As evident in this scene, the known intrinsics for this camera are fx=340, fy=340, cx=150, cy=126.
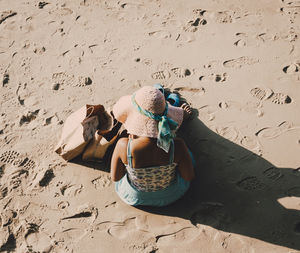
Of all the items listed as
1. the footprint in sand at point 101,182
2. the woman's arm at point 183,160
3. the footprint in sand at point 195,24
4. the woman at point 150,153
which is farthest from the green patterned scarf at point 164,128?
the footprint in sand at point 195,24

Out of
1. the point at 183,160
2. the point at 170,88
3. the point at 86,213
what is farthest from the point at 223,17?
the point at 86,213

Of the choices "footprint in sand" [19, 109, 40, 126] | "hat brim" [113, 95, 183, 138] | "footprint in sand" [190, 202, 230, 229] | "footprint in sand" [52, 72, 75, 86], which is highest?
"hat brim" [113, 95, 183, 138]

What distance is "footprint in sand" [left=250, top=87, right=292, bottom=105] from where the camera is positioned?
12.2 ft

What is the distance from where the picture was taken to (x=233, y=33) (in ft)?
15.0

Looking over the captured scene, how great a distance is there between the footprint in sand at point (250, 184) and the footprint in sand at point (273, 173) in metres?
0.11

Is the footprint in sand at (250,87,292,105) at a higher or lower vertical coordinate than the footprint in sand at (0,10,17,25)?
lower

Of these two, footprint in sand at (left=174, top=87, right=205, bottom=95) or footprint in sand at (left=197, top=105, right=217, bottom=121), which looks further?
footprint in sand at (left=174, top=87, right=205, bottom=95)

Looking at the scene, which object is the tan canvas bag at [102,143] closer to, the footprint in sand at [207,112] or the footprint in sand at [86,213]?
the footprint in sand at [86,213]

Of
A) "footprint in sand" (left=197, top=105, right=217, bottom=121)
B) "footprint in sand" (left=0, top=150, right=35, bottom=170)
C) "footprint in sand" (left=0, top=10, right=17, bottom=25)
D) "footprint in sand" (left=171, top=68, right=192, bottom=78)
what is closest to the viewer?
"footprint in sand" (left=0, top=150, right=35, bottom=170)

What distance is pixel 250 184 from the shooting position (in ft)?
10.2

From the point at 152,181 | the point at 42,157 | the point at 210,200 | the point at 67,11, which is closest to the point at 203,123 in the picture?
the point at 210,200

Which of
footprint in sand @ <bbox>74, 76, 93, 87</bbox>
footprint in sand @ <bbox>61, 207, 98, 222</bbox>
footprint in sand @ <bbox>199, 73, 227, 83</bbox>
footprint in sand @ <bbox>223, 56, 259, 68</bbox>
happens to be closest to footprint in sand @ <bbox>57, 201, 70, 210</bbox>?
footprint in sand @ <bbox>61, 207, 98, 222</bbox>

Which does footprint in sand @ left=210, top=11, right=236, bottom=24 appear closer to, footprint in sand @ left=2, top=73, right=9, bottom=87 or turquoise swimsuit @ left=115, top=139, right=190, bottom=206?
turquoise swimsuit @ left=115, top=139, right=190, bottom=206

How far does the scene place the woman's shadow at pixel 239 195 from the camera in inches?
112
